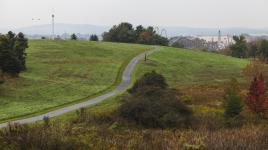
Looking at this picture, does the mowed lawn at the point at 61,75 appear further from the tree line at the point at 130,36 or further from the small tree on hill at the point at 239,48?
the small tree on hill at the point at 239,48

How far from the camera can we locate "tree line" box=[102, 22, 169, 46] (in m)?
122

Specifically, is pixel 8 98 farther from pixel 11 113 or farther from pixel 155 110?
pixel 155 110

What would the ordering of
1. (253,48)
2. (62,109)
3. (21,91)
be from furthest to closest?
(253,48) < (21,91) < (62,109)

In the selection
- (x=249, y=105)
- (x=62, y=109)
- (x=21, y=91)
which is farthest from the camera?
(x=21, y=91)

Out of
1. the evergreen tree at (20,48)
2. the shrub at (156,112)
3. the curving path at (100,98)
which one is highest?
the evergreen tree at (20,48)

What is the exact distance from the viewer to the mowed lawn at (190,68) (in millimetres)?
64875

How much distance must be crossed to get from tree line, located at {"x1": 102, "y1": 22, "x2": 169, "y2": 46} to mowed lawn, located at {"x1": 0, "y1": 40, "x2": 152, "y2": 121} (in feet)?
75.8

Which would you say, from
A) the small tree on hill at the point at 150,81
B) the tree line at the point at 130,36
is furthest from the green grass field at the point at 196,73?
the tree line at the point at 130,36

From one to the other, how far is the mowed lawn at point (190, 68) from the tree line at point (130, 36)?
906 inches

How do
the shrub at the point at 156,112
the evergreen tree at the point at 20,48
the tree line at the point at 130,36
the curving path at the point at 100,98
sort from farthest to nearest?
the tree line at the point at 130,36
the evergreen tree at the point at 20,48
the curving path at the point at 100,98
the shrub at the point at 156,112

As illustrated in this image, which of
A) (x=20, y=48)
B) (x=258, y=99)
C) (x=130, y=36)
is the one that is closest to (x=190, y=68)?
(x=20, y=48)

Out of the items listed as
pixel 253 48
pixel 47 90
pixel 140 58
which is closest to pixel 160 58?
pixel 140 58

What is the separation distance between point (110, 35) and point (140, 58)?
143 feet

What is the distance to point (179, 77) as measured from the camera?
67000 mm
